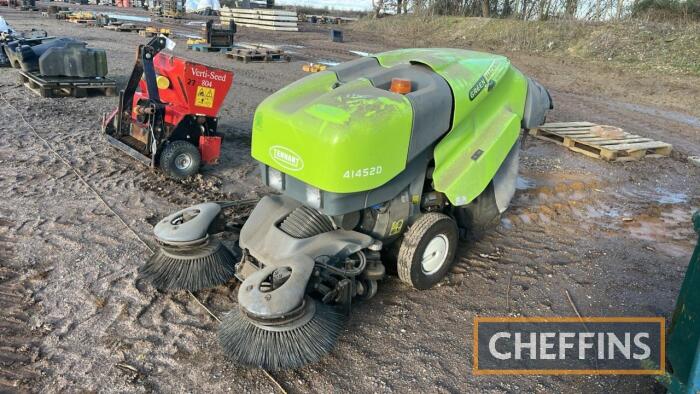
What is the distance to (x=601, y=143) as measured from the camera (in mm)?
6379

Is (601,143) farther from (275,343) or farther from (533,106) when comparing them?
(275,343)

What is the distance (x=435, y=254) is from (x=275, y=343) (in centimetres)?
126

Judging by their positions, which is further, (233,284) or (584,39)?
(584,39)

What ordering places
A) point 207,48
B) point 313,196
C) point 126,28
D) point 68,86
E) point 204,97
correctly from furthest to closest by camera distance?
point 126,28
point 207,48
point 68,86
point 204,97
point 313,196

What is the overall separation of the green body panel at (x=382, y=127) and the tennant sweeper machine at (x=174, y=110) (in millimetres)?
2117

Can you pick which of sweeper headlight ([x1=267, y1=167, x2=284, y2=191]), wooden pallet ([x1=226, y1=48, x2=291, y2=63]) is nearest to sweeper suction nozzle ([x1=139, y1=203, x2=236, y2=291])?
sweeper headlight ([x1=267, y1=167, x2=284, y2=191])

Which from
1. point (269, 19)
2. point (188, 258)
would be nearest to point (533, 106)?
point (188, 258)

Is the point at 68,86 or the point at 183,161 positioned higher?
the point at 68,86

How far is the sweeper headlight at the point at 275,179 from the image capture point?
2721 millimetres

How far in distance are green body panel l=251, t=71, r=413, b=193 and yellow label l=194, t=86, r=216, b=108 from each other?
2192 mm

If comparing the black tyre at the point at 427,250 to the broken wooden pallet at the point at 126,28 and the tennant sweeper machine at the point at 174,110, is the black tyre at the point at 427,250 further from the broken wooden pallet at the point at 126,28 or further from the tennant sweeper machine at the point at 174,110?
the broken wooden pallet at the point at 126,28

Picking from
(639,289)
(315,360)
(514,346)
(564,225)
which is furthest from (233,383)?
(564,225)

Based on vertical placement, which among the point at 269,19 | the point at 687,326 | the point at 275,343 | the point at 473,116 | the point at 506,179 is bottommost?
the point at 275,343

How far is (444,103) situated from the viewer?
278cm
